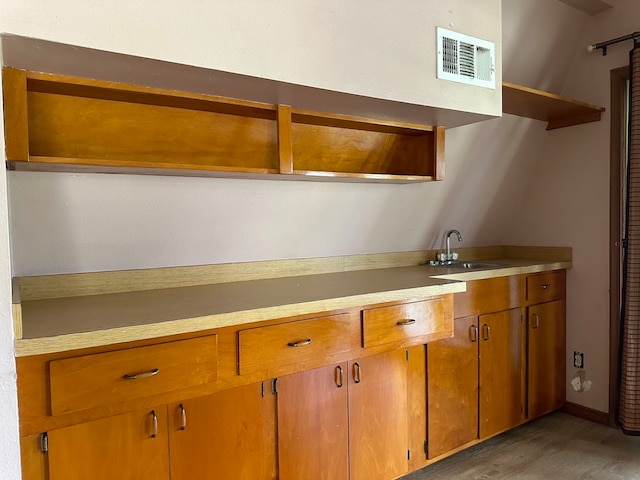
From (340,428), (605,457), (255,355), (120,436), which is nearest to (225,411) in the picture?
(255,355)

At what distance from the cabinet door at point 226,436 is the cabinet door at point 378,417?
1.31ft

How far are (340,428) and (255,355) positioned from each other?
57 centimetres

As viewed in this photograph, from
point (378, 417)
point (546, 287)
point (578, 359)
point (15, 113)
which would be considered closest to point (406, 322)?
point (378, 417)

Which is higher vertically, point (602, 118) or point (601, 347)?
point (602, 118)

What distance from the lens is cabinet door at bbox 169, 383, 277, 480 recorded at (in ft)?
4.90

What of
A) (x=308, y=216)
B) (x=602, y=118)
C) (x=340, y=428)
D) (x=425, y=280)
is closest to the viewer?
(x=340, y=428)

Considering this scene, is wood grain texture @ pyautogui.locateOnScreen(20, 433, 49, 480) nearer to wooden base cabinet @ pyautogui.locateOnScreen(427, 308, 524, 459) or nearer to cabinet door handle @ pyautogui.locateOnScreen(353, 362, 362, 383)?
cabinet door handle @ pyautogui.locateOnScreen(353, 362, 362, 383)

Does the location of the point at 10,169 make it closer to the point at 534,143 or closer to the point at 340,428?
the point at 340,428

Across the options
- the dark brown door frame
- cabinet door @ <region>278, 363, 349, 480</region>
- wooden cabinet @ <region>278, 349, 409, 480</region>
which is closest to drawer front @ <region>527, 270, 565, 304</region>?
the dark brown door frame

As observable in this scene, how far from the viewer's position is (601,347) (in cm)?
285

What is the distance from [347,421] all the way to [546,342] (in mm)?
1670

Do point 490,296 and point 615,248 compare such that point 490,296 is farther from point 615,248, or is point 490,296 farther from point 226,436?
point 226,436

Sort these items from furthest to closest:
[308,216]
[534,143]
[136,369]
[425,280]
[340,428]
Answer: [534,143] → [308,216] → [425,280] → [340,428] → [136,369]

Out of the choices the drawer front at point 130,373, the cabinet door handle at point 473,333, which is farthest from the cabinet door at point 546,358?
the drawer front at point 130,373
